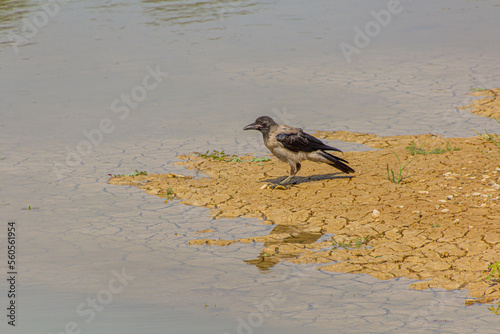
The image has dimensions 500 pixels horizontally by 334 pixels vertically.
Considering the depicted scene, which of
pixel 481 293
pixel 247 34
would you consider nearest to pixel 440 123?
pixel 481 293

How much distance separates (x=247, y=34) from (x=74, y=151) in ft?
29.6

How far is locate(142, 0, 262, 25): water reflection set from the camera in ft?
67.4

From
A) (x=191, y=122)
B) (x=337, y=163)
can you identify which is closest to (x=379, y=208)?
(x=337, y=163)

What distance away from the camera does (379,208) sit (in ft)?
24.1

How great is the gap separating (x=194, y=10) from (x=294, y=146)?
14722mm

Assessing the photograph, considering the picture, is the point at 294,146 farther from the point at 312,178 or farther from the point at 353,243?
the point at 353,243

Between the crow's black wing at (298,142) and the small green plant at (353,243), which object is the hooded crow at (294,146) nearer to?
the crow's black wing at (298,142)

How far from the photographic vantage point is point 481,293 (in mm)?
5445

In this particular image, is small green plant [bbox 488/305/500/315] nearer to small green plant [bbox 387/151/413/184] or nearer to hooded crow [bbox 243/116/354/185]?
small green plant [bbox 387/151/413/184]

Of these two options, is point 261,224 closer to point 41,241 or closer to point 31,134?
point 41,241

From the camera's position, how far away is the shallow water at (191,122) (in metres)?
5.49

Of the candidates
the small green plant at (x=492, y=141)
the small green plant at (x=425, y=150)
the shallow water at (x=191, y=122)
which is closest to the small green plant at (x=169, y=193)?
the shallow water at (x=191, y=122)

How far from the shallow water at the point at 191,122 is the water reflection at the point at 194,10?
0.11m

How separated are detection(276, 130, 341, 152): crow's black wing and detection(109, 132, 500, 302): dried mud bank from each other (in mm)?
491
